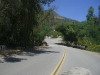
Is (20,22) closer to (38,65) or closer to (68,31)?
(38,65)

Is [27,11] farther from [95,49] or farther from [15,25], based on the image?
[95,49]

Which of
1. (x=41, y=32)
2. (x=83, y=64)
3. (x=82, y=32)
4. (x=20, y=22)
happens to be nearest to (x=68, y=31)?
(x=82, y=32)

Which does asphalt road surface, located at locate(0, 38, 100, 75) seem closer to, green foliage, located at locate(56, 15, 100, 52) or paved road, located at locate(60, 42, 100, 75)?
paved road, located at locate(60, 42, 100, 75)

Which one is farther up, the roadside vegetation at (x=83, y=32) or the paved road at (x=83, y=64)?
the roadside vegetation at (x=83, y=32)

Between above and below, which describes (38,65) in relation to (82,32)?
below

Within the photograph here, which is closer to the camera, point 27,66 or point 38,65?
point 27,66

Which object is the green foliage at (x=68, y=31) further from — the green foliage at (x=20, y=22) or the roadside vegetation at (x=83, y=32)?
the green foliage at (x=20, y=22)

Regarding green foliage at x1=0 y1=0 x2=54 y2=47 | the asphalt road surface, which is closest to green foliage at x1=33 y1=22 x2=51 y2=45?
green foliage at x1=0 y1=0 x2=54 y2=47

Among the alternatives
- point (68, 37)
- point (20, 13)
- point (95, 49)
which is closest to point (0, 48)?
point (20, 13)

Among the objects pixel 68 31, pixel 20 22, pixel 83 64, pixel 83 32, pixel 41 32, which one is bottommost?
pixel 83 64

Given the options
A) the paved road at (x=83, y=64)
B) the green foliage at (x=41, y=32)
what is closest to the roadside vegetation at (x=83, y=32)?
→ the green foliage at (x=41, y=32)

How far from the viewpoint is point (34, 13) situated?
3500cm

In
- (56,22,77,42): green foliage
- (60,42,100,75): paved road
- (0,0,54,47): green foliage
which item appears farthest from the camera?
(56,22,77,42): green foliage

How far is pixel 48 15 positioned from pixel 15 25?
10.6 metres
